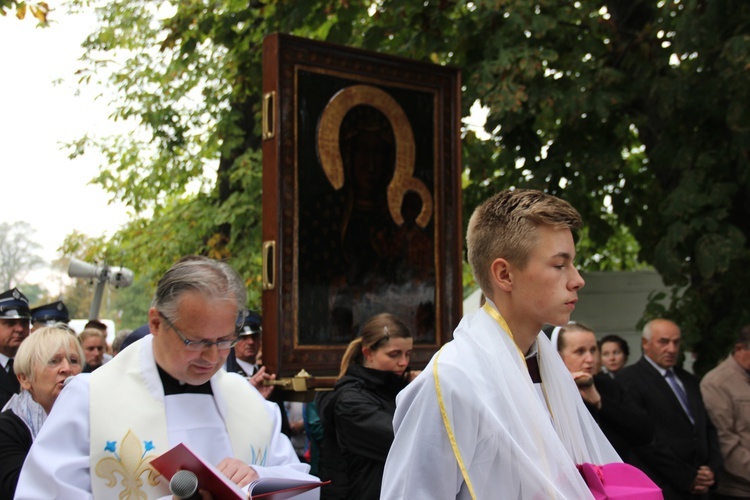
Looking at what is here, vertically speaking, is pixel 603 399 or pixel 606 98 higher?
pixel 606 98

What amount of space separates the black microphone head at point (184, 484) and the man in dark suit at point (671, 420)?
4.61m

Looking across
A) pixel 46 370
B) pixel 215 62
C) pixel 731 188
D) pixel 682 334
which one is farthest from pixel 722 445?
pixel 215 62

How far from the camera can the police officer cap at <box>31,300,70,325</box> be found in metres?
8.96

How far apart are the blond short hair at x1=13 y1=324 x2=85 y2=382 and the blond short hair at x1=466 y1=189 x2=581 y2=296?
2.44 m

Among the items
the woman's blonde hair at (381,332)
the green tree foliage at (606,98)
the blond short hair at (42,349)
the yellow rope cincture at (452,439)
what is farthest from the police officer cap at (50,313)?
the yellow rope cincture at (452,439)

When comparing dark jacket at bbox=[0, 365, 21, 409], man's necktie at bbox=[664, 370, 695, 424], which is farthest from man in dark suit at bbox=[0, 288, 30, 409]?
man's necktie at bbox=[664, 370, 695, 424]

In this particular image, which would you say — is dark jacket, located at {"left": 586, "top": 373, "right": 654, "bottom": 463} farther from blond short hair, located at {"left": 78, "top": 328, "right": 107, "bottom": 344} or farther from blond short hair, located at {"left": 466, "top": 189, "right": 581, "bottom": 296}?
blond short hair, located at {"left": 78, "top": 328, "right": 107, "bottom": 344}

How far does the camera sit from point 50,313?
8.99m

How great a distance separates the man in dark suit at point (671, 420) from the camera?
703cm

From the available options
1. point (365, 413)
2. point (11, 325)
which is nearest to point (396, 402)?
point (365, 413)

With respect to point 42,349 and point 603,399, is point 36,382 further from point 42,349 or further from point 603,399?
point 603,399

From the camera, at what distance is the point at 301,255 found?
716cm

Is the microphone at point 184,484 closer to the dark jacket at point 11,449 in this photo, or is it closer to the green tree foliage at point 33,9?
the dark jacket at point 11,449

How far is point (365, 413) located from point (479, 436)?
2745mm
